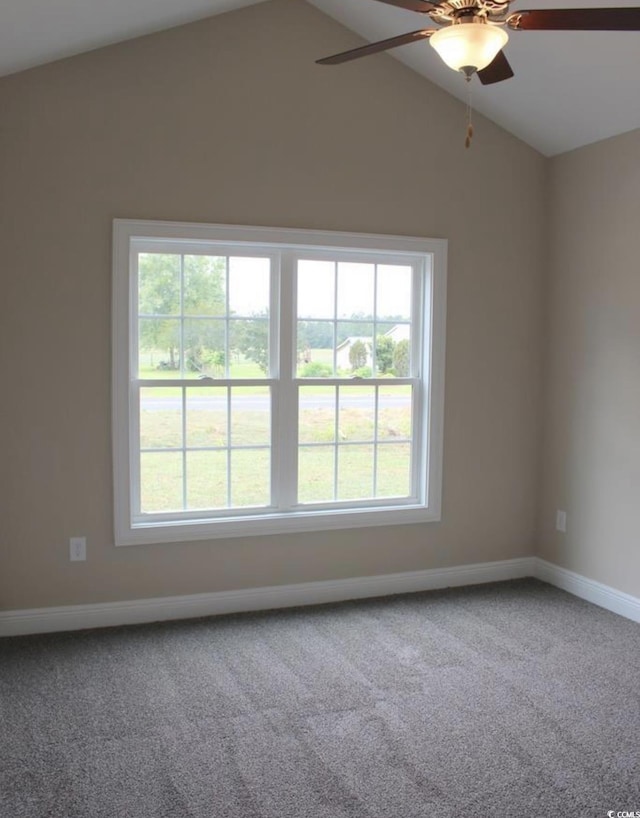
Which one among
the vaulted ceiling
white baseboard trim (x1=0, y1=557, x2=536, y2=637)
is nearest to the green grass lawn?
white baseboard trim (x1=0, y1=557, x2=536, y2=637)

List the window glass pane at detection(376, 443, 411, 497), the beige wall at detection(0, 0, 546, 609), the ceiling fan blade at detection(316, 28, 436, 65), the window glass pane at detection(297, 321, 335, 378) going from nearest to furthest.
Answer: the ceiling fan blade at detection(316, 28, 436, 65), the beige wall at detection(0, 0, 546, 609), the window glass pane at detection(297, 321, 335, 378), the window glass pane at detection(376, 443, 411, 497)

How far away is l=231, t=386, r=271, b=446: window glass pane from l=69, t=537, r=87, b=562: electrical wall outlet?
92 cm

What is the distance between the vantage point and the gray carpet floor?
227 centimetres

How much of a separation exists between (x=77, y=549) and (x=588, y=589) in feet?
9.30

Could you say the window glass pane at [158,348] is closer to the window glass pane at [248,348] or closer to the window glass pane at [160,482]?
the window glass pane at [248,348]

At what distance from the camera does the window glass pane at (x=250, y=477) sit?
3904 millimetres

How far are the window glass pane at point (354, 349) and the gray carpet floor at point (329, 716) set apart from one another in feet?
4.43

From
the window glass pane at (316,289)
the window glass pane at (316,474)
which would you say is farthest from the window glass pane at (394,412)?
the window glass pane at (316,289)

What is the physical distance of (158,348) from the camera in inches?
147

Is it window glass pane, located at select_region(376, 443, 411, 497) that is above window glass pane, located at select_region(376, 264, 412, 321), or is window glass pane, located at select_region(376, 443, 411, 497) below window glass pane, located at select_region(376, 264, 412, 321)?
below

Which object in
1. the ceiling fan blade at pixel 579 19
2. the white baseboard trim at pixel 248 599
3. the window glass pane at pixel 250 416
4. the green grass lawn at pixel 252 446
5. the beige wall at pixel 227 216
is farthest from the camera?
the window glass pane at pixel 250 416

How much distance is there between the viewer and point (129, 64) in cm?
346

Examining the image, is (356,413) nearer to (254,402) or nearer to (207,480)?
(254,402)

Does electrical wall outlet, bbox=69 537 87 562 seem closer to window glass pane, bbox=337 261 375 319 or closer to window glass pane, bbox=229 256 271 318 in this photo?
window glass pane, bbox=229 256 271 318
